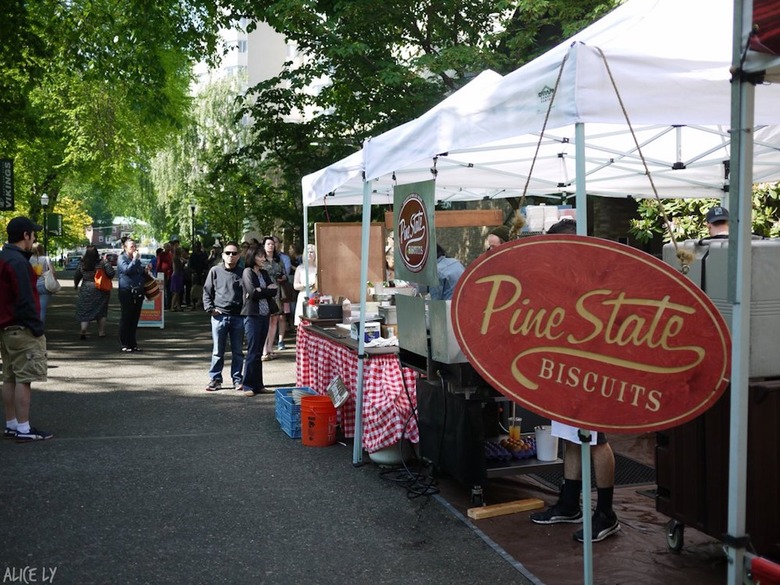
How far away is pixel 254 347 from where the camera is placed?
1081 centimetres

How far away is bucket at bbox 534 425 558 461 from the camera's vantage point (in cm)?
646

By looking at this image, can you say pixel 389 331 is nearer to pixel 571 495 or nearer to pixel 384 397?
pixel 384 397

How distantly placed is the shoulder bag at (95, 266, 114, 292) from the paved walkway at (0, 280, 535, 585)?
23.5ft

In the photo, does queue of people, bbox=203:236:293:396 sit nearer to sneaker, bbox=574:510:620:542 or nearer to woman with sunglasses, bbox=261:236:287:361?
woman with sunglasses, bbox=261:236:287:361

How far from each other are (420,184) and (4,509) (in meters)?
3.81

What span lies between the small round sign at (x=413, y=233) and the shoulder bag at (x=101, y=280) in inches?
449

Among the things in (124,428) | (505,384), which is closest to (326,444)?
(124,428)

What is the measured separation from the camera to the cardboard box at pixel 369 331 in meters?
8.05

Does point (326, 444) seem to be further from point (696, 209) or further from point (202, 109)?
point (202, 109)

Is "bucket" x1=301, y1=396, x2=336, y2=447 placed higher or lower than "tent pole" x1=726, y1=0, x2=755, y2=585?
lower

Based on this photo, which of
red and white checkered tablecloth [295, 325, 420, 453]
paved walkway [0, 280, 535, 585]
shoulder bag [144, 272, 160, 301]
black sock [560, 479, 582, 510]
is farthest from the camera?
shoulder bag [144, 272, 160, 301]

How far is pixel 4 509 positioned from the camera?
6.10m

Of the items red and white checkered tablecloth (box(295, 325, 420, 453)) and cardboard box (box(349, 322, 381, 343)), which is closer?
red and white checkered tablecloth (box(295, 325, 420, 453))

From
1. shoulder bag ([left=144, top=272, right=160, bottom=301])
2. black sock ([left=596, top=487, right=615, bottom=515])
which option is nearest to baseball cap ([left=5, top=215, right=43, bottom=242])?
black sock ([left=596, top=487, right=615, bottom=515])
